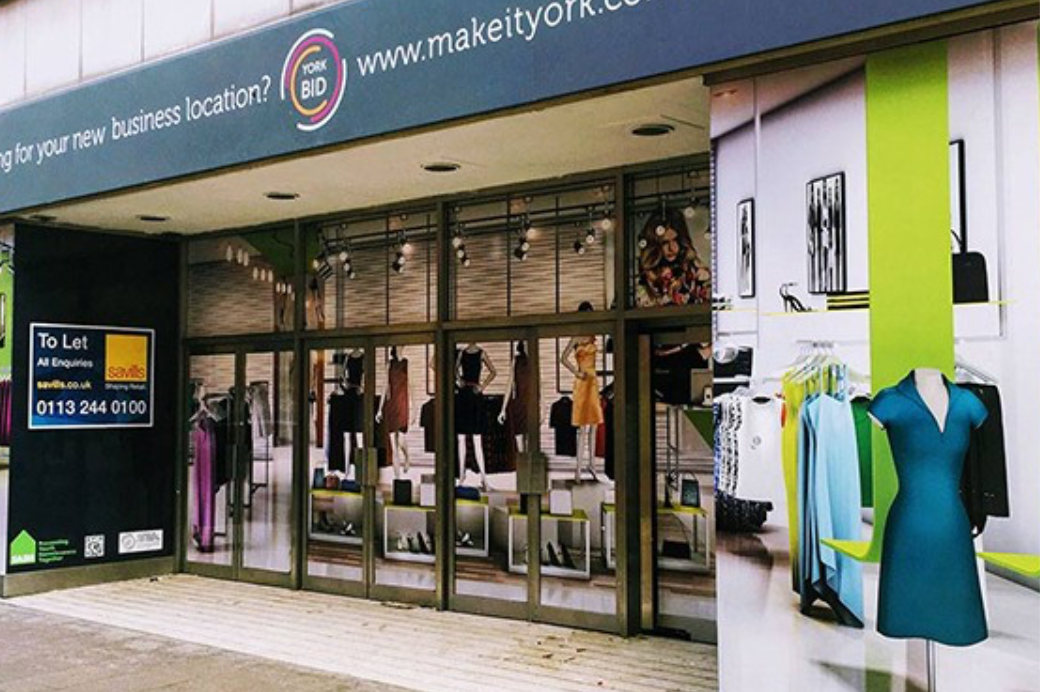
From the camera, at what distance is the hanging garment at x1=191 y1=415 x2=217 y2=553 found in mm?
9750

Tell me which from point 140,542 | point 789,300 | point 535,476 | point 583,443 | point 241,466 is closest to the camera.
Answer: point 789,300

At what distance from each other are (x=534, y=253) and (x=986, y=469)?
159 inches

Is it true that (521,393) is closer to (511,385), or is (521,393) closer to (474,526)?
(511,385)

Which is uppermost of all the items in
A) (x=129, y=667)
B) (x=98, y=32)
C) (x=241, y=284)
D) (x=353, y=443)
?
(x=98, y=32)

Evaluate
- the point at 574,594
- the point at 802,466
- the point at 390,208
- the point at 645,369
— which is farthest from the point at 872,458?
the point at 390,208

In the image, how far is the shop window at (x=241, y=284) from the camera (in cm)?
927

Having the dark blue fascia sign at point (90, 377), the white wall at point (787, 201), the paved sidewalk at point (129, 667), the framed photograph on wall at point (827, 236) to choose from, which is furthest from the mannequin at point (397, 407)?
the framed photograph on wall at point (827, 236)

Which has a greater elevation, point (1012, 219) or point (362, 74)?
point (362, 74)

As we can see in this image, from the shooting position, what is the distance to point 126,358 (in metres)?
9.70

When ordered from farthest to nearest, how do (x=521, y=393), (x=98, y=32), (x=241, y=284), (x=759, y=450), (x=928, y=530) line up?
(x=241, y=284) → (x=98, y=32) → (x=521, y=393) → (x=759, y=450) → (x=928, y=530)

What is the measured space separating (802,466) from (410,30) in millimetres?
3172

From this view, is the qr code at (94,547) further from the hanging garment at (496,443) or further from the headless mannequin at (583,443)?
the headless mannequin at (583,443)

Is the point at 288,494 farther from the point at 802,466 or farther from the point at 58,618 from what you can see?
the point at 802,466

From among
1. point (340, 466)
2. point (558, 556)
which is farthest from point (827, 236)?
point (340, 466)
